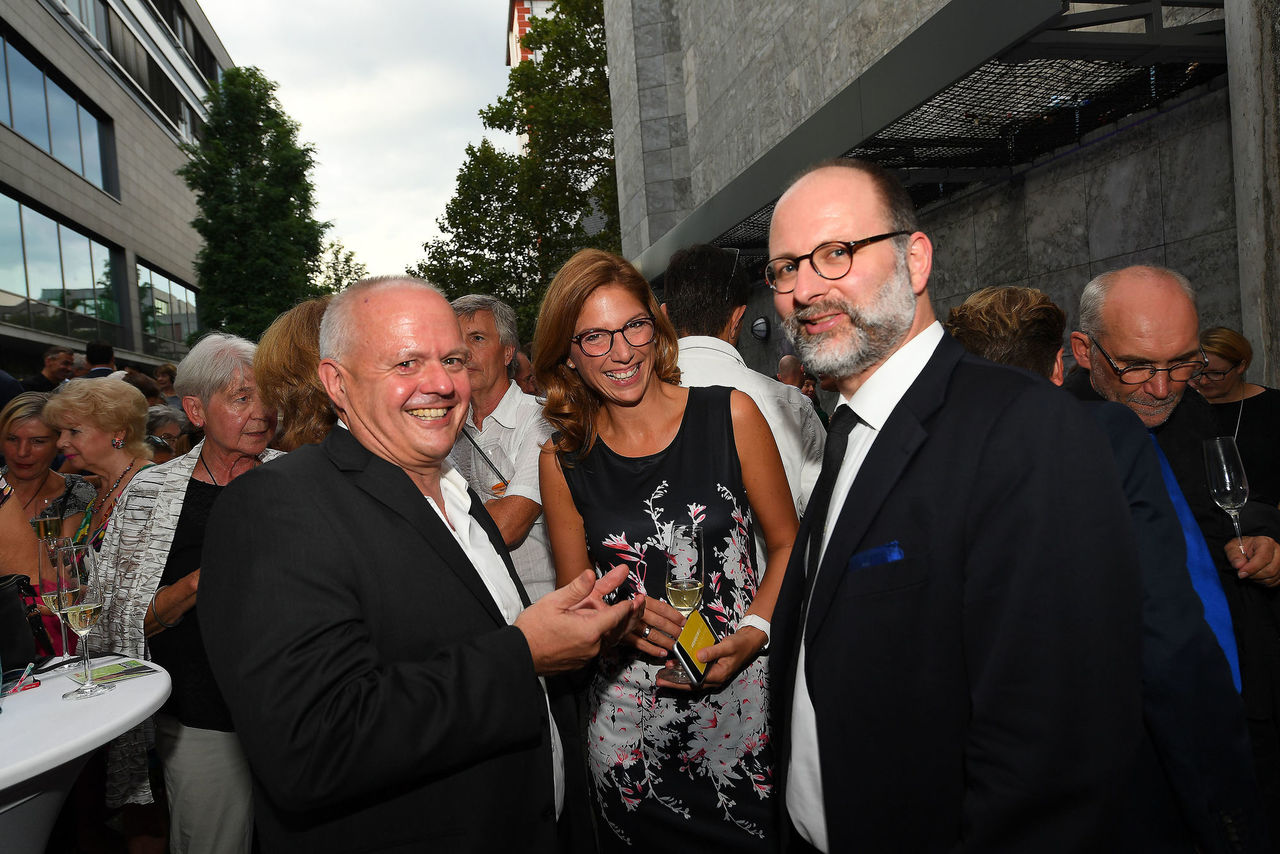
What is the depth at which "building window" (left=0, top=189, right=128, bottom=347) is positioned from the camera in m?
21.1

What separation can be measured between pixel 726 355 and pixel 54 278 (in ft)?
88.0

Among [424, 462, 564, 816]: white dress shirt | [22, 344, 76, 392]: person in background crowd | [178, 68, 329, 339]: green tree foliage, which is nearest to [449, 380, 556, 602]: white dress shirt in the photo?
[424, 462, 564, 816]: white dress shirt

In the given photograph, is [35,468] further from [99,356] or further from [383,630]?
[99,356]

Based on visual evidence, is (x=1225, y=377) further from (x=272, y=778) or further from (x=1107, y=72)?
(x=272, y=778)

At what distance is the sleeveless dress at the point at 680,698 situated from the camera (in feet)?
8.42

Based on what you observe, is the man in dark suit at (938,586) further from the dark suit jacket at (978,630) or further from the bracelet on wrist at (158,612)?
the bracelet on wrist at (158,612)

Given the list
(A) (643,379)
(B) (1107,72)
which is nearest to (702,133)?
(B) (1107,72)

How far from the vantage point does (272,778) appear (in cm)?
152

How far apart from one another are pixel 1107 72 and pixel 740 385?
359 centimetres

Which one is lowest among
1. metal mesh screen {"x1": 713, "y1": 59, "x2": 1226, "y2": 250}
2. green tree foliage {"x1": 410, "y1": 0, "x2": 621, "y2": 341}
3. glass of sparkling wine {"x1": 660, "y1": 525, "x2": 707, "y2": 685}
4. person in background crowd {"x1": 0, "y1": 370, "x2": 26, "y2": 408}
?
glass of sparkling wine {"x1": 660, "y1": 525, "x2": 707, "y2": 685}

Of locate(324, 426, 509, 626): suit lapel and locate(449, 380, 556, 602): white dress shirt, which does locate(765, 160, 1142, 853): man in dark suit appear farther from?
locate(449, 380, 556, 602): white dress shirt

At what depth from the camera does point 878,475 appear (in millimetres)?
1546

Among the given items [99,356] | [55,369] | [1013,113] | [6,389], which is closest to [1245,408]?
[1013,113]

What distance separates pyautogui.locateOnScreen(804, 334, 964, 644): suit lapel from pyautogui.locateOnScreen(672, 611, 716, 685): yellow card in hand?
760mm
